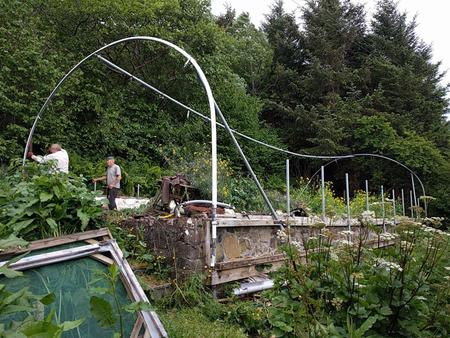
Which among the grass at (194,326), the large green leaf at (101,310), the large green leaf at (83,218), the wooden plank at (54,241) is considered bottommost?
the grass at (194,326)

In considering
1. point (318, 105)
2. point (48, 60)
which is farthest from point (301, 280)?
point (318, 105)

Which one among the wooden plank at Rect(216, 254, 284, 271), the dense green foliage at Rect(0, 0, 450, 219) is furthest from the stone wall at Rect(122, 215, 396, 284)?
the dense green foliage at Rect(0, 0, 450, 219)

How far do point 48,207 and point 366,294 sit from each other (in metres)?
2.88

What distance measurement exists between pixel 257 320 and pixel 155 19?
1183 cm

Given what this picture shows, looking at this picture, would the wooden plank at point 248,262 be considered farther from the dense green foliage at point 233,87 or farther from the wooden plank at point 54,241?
the dense green foliage at point 233,87

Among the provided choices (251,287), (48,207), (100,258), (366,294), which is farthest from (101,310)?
(251,287)

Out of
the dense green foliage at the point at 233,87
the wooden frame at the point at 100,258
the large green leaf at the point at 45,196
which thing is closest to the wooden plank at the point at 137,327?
the wooden frame at the point at 100,258

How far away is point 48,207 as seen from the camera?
352 centimetres

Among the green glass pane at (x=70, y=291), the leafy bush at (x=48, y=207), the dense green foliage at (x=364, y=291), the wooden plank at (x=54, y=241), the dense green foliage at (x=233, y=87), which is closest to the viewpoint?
the dense green foliage at (x=364, y=291)

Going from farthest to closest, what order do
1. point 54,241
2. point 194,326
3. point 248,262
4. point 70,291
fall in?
1. point 248,262
2. point 54,241
3. point 194,326
4. point 70,291

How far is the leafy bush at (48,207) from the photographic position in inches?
132

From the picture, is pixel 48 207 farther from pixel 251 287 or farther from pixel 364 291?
pixel 364 291

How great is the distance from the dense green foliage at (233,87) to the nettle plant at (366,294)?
8.48m

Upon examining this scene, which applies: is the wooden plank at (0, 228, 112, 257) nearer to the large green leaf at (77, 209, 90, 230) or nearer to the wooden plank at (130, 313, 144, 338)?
the large green leaf at (77, 209, 90, 230)
